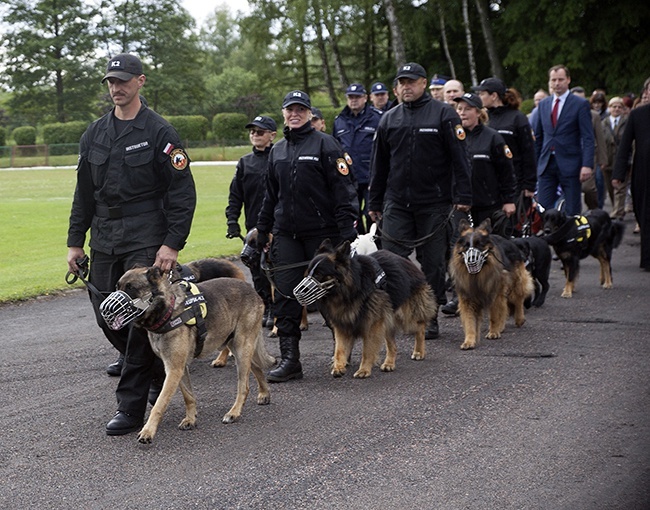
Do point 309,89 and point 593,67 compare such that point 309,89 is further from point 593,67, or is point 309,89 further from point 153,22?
point 593,67

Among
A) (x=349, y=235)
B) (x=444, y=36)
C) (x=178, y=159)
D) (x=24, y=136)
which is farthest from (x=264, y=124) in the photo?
(x=24, y=136)

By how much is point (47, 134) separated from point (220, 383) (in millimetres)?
51988

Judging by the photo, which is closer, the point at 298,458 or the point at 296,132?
the point at 298,458

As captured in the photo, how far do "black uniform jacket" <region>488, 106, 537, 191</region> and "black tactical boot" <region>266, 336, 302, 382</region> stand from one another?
4.36 m

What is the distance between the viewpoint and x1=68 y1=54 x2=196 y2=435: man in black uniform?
6113 millimetres

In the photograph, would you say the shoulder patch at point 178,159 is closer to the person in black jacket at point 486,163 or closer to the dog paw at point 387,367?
the dog paw at point 387,367

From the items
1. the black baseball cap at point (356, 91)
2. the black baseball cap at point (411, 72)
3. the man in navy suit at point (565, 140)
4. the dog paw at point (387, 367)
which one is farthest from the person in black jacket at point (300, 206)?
the man in navy suit at point (565, 140)

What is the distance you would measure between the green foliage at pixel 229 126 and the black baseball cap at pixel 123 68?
5173 centimetres

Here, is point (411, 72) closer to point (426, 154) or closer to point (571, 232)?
point (426, 154)

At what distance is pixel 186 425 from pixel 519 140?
615cm

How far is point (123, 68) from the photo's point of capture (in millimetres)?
6082

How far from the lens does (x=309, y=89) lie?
6444cm

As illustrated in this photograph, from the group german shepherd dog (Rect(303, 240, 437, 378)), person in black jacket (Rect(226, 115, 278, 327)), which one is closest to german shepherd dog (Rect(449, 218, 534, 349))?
german shepherd dog (Rect(303, 240, 437, 378))

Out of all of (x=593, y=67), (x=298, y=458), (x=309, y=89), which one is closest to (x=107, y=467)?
(x=298, y=458)
